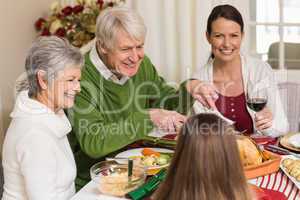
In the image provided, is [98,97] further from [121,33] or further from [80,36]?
[80,36]

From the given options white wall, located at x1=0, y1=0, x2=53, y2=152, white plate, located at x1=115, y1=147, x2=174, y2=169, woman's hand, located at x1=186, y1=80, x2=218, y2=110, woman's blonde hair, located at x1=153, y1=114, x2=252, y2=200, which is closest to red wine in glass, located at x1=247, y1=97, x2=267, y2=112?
woman's hand, located at x1=186, y1=80, x2=218, y2=110

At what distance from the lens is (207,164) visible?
112 cm

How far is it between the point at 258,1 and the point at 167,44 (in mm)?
591

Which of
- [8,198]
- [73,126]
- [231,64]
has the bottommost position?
[8,198]

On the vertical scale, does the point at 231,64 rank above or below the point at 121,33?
below

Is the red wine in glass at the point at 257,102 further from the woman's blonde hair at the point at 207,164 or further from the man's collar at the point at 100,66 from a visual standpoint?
the woman's blonde hair at the point at 207,164

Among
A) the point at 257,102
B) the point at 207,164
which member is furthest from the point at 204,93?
the point at 207,164

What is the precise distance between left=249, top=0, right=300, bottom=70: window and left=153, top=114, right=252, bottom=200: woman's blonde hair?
6.40 feet

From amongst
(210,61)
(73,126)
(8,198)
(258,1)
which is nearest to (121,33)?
(73,126)

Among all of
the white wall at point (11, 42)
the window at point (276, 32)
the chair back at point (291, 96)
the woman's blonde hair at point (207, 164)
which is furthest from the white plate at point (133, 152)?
the window at point (276, 32)

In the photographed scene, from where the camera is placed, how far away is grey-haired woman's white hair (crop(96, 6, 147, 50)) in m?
1.98

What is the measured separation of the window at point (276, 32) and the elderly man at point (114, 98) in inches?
37.2

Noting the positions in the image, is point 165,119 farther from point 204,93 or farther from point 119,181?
point 119,181

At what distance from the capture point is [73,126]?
1967mm
